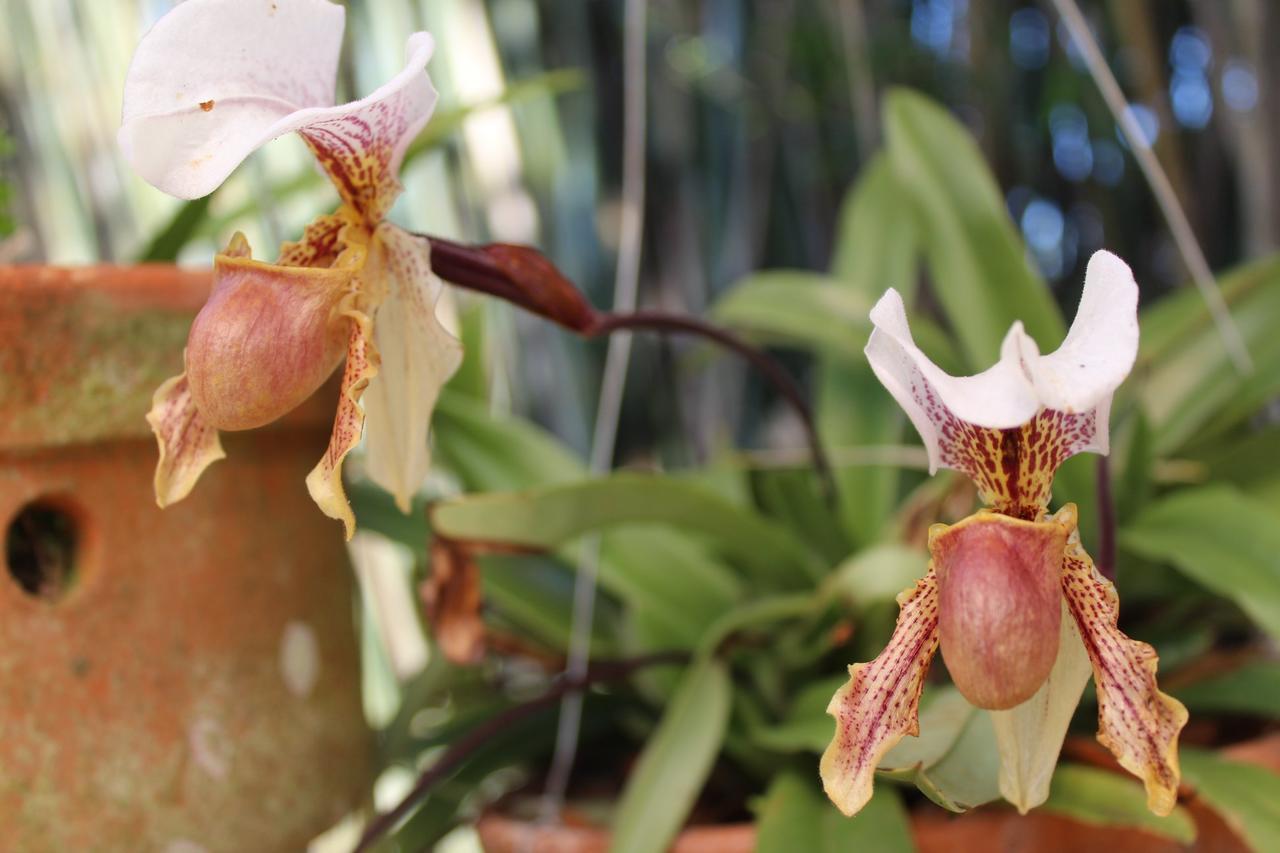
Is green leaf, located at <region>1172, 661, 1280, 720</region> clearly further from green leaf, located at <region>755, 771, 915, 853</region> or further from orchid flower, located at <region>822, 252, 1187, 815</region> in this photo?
orchid flower, located at <region>822, 252, 1187, 815</region>

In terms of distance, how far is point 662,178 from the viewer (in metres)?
1.39

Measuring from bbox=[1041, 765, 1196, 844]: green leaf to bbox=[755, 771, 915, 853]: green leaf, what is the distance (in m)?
0.07

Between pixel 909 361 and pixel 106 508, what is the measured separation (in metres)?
0.42

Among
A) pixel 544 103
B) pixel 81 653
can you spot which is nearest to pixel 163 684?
pixel 81 653

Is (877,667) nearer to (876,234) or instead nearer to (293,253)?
(293,253)

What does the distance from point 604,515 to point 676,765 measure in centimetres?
14

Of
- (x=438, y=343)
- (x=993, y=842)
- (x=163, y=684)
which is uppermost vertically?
(x=438, y=343)

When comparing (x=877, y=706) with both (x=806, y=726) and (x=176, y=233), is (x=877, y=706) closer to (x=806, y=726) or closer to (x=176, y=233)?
(x=806, y=726)

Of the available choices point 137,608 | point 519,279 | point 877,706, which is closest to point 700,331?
point 519,279

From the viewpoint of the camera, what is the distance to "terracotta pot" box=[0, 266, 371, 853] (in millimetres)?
508

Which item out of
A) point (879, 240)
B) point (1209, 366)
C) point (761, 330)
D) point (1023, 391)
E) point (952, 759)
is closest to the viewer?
point (1023, 391)

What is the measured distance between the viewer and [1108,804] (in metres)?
0.50

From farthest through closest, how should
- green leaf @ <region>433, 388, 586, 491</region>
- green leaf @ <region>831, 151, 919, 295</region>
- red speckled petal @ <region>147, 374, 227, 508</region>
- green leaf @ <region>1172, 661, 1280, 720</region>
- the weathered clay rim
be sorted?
green leaf @ <region>831, 151, 919, 295</region>, green leaf @ <region>433, 388, 586, 491</region>, green leaf @ <region>1172, 661, 1280, 720</region>, the weathered clay rim, red speckled petal @ <region>147, 374, 227, 508</region>

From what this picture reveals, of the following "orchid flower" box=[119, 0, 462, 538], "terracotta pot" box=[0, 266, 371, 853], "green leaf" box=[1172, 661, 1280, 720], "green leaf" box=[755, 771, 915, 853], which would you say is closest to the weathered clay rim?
"terracotta pot" box=[0, 266, 371, 853]
